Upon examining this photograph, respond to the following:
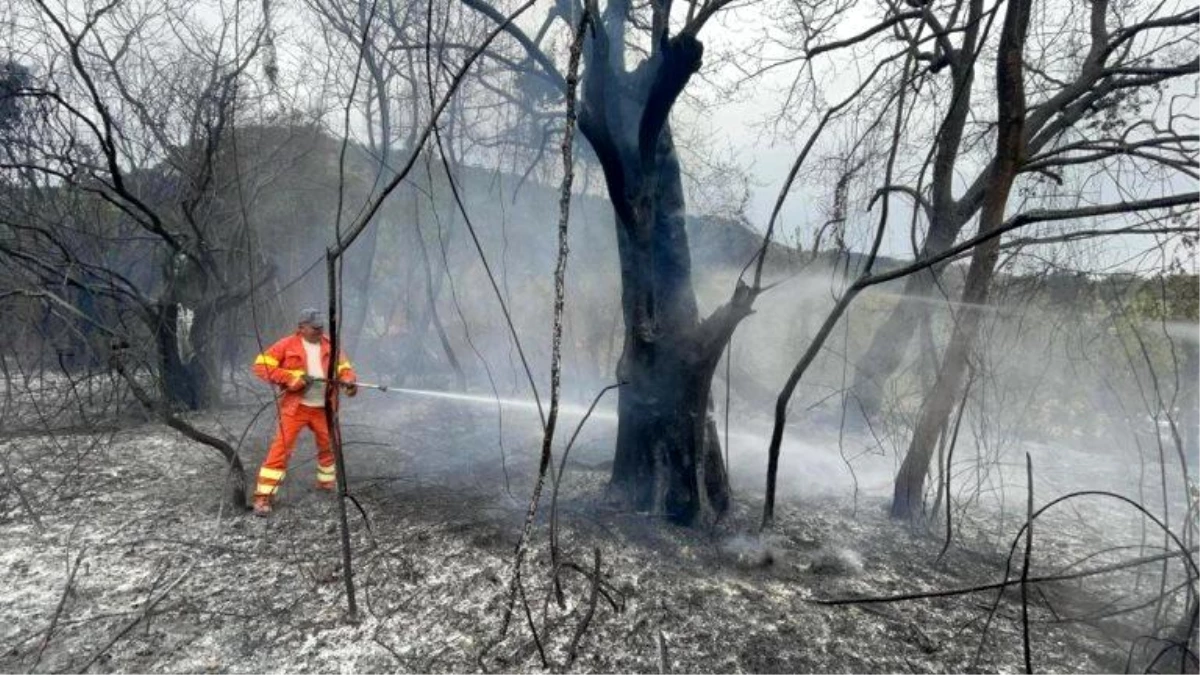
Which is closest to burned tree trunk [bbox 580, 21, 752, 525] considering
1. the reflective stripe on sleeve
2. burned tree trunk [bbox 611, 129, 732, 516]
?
burned tree trunk [bbox 611, 129, 732, 516]

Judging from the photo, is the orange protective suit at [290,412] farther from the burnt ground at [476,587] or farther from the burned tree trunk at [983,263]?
the burned tree trunk at [983,263]

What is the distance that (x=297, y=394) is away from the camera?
221 inches

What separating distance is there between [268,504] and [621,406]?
10.1ft

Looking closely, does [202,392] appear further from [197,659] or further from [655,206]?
[655,206]

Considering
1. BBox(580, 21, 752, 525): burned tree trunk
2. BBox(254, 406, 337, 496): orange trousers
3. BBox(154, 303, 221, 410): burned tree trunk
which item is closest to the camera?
BBox(580, 21, 752, 525): burned tree trunk

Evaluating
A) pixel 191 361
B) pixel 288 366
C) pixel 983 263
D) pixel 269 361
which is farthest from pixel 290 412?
pixel 983 263

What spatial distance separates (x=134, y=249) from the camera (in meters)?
12.4

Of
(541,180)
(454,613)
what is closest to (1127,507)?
(454,613)

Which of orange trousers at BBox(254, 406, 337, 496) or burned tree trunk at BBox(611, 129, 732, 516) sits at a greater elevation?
burned tree trunk at BBox(611, 129, 732, 516)

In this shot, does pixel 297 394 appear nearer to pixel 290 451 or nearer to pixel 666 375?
pixel 290 451

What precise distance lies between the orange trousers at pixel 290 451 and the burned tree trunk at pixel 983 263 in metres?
5.24

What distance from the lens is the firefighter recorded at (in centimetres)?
520

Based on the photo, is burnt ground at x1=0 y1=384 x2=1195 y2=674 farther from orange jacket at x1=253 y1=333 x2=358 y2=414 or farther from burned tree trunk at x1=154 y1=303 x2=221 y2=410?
burned tree trunk at x1=154 y1=303 x2=221 y2=410

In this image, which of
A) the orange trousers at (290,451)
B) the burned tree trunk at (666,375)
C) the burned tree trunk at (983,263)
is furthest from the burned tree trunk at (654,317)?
the orange trousers at (290,451)
